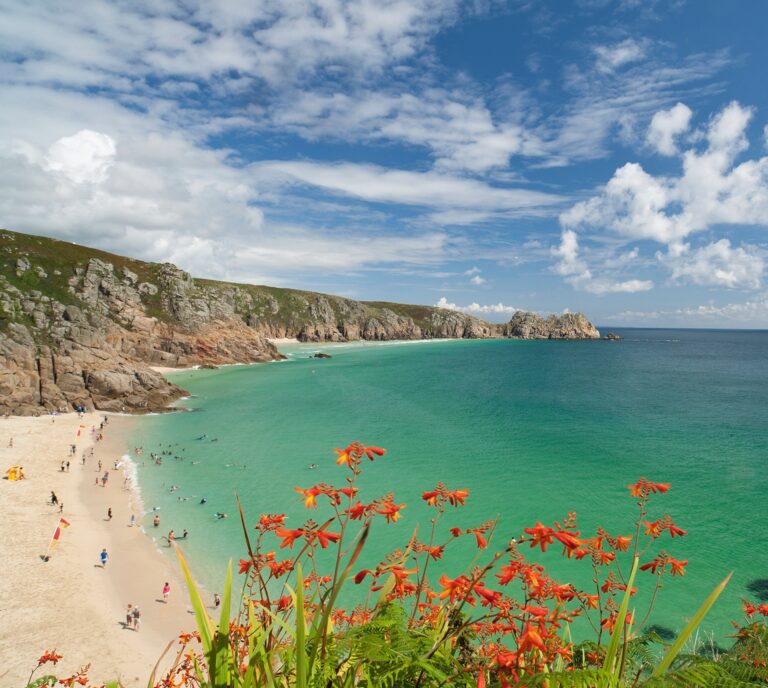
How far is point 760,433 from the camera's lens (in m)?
51.1

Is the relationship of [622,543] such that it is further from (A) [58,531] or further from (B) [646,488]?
(A) [58,531]

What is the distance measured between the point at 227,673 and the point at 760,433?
66.1m

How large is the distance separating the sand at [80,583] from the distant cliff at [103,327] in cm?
2562

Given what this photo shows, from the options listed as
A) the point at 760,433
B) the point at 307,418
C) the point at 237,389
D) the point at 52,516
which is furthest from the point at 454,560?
the point at 237,389

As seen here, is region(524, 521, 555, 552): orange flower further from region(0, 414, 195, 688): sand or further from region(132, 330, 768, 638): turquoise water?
region(132, 330, 768, 638): turquoise water

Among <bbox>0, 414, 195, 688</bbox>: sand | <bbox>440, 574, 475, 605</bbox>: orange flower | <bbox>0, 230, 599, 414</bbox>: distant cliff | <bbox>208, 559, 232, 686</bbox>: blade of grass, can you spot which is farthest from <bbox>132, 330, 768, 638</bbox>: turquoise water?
<bbox>208, 559, 232, 686</bbox>: blade of grass

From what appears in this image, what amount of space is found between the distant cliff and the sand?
25.6m

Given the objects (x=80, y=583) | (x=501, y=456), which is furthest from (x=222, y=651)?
(x=501, y=456)

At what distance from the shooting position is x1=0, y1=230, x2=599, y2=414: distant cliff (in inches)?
2367

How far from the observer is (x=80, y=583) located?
2261cm

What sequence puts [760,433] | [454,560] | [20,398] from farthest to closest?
[20,398] → [760,433] → [454,560]

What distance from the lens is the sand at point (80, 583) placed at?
17875 mm

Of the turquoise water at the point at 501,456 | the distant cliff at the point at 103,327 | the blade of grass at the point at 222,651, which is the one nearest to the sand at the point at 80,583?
the turquoise water at the point at 501,456

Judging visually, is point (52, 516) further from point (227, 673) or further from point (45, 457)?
point (227, 673)
